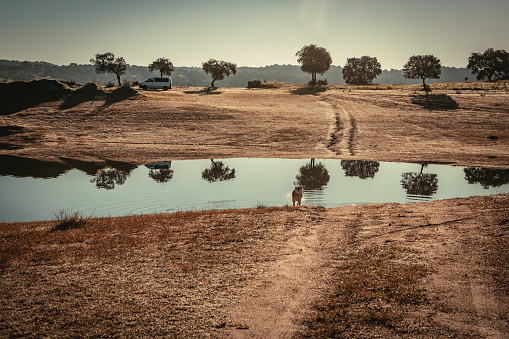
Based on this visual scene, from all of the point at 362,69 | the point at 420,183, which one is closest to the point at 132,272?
the point at 420,183

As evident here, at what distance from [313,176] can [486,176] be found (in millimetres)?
13164

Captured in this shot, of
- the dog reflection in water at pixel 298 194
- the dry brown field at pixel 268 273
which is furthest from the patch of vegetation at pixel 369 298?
the dog reflection in water at pixel 298 194

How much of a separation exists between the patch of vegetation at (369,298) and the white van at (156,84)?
234ft

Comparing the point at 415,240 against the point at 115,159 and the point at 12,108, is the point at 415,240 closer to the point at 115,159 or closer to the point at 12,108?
the point at 115,159

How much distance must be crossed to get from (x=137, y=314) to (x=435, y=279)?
8287 millimetres

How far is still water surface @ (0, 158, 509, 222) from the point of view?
22.2 m

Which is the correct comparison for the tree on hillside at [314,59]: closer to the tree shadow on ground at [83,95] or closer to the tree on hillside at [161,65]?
the tree on hillside at [161,65]

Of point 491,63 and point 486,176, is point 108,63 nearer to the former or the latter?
point 486,176

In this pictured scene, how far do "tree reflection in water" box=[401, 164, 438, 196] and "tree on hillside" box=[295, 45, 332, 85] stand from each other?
83.2 m

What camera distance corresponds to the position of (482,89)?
70.1 m

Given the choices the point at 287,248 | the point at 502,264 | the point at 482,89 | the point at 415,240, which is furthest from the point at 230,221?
the point at 482,89

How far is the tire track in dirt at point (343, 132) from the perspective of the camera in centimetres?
3919

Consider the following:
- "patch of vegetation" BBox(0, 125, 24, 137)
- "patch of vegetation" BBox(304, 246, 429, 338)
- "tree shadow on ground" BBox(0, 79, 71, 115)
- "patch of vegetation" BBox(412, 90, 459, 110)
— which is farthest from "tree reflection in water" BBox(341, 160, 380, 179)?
"tree shadow on ground" BBox(0, 79, 71, 115)

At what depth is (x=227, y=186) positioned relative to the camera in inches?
1030
